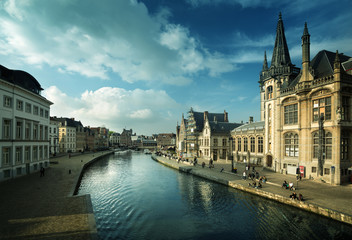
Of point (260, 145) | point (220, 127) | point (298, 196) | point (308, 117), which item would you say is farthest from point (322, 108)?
point (220, 127)

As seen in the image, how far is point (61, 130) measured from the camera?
8912 cm

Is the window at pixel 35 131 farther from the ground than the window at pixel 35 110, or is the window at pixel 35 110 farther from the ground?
the window at pixel 35 110

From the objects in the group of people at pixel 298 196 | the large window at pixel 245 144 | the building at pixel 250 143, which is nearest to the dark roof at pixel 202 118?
the building at pixel 250 143

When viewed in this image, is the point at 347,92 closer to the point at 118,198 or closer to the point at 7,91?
the point at 118,198

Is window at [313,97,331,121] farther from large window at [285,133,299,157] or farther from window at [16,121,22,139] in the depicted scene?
window at [16,121,22,139]

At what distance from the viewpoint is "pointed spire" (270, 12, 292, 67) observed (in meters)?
38.3

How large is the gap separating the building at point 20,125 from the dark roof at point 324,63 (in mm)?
42961

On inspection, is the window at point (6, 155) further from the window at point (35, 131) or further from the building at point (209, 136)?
the building at point (209, 136)

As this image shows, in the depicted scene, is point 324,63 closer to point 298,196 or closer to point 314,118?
point 314,118

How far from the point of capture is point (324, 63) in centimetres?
2844

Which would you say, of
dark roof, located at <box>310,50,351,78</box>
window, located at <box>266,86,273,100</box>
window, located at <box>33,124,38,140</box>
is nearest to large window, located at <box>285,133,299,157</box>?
window, located at <box>266,86,273,100</box>

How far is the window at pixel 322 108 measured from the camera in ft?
83.7

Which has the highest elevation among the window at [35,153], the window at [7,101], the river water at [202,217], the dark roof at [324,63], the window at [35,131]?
the dark roof at [324,63]

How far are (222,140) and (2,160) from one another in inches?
1924
